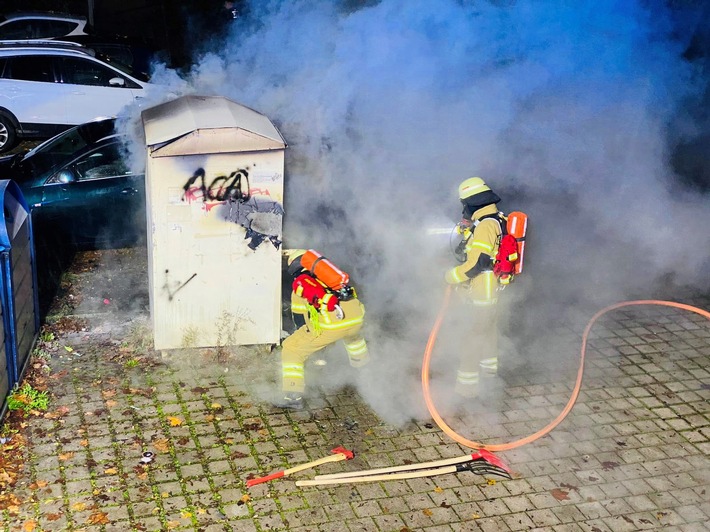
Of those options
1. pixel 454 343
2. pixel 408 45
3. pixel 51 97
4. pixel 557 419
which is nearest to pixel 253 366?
pixel 454 343

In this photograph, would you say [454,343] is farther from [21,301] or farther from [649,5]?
[649,5]

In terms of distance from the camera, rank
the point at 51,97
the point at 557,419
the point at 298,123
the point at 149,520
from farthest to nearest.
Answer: the point at 51,97, the point at 298,123, the point at 557,419, the point at 149,520

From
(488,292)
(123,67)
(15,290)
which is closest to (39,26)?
(123,67)

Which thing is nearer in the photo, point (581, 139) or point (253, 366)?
point (253, 366)

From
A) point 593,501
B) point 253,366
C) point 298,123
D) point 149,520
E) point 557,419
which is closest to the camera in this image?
point 149,520

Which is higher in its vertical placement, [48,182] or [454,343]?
[48,182]

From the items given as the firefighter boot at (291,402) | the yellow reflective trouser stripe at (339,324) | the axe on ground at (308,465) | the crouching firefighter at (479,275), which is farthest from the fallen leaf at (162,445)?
the crouching firefighter at (479,275)

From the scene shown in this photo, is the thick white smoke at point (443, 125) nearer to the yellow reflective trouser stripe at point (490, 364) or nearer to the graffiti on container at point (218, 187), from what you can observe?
the yellow reflective trouser stripe at point (490, 364)

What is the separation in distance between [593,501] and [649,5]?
5966 millimetres

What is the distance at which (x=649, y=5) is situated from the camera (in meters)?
8.88

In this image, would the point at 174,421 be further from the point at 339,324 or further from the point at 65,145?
the point at 65,145

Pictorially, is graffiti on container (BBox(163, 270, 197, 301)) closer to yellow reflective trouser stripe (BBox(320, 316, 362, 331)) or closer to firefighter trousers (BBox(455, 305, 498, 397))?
yellow reflective trouser stripe (BBox(320, 316, 362, 331))

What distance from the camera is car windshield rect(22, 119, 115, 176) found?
9.23m

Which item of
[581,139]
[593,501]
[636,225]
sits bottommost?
[593,501]
